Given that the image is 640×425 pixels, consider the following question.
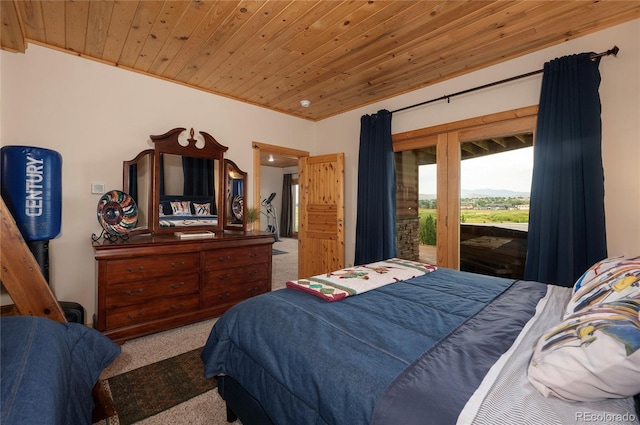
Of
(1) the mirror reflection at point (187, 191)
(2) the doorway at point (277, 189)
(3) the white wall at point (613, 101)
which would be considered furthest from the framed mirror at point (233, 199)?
(3) the white wall at point (613, 101)

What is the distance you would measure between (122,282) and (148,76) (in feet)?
6.95

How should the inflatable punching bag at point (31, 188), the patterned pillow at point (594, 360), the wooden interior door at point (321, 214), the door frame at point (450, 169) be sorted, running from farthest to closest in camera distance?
the wooden interior door at point (321, 214) < the door frame at point (450, 169) < the inflatable punching bag at point (31, 188) < the patterned pillow at point (594, 360)

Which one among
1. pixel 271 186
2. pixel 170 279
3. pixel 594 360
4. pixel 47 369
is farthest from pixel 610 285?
pixel 271 186

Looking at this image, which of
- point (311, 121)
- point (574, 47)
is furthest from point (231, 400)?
point (311, 121)

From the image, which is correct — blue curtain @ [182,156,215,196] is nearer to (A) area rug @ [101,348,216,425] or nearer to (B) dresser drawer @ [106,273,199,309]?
(B) dresser drawer @ [106,273,199,309]

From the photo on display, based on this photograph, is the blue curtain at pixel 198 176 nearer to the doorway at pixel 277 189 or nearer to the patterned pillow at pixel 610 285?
the doorway at pixel 277 189

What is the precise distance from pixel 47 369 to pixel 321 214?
11.6ft

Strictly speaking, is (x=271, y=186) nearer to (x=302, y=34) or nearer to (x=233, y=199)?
(x=233, y=199)

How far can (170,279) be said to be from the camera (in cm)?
270

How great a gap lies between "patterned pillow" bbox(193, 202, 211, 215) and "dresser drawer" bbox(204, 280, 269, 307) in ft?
3.04

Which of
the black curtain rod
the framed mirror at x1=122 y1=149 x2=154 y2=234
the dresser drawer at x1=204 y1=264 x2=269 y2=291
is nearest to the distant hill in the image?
the black curtain rod

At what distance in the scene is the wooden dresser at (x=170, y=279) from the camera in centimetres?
240

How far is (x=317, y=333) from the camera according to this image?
1117 mm

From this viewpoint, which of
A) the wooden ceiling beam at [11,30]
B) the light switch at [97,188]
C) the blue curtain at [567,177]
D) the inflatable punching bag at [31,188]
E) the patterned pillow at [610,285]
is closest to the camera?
the patterned pillow at [610,285]
